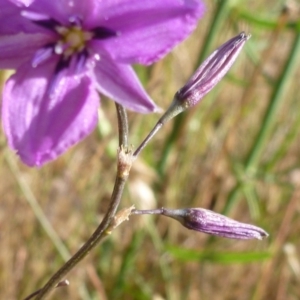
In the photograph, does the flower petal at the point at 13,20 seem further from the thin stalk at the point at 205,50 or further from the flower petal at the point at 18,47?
the thin stalk at the point at 205,50

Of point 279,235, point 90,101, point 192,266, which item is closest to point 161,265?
point 192,266

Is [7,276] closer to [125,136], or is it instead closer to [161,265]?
[161,265]

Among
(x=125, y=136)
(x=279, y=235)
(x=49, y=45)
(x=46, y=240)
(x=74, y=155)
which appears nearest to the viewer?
(x=125, y=136)

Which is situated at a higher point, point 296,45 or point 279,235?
point 296,45

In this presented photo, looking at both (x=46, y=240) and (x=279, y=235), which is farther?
(x=46, y=240)

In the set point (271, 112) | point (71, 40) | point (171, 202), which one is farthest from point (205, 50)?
point (71, 40)

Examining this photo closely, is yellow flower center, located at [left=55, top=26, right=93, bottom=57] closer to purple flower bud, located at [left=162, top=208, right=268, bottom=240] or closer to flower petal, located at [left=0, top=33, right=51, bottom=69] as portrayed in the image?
flower petal, located at [left=0, top=33, right=51, bottom=69]

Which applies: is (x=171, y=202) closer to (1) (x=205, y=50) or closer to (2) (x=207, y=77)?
(1) (x=205, y=50)
